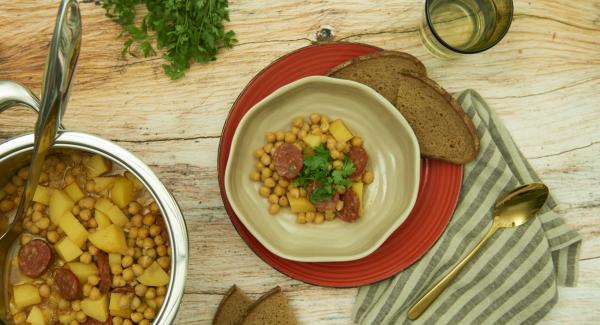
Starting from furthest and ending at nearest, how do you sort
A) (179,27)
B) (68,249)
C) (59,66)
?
(179,27)
(68,249)
(59,66)

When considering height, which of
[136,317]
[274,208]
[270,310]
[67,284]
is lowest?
[270,310]

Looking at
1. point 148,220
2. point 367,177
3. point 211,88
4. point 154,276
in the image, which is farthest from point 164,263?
point 367,177

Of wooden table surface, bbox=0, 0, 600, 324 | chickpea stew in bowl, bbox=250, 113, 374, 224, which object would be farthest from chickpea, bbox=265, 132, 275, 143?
wooden table surface, bbox=0, 0, 600, 324

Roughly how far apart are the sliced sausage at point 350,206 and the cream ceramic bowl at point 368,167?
67mm

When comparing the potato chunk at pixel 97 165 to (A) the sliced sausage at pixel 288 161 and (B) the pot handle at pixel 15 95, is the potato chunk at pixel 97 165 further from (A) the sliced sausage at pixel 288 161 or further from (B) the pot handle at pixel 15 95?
(A) the sliced sausage at pixel 288 161

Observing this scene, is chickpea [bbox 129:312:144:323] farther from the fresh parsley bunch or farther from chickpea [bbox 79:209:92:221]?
the fresh parsley bunch

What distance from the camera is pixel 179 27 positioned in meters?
2.20

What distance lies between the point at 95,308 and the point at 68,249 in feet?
0.86

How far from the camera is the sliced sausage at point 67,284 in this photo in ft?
6.59

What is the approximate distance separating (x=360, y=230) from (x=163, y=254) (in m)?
0.88

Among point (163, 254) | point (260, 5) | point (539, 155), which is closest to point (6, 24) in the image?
point (260, 5)

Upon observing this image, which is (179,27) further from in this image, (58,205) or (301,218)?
(301,218)

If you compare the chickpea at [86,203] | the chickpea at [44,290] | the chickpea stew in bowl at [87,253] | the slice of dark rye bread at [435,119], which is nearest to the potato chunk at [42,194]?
the chickpea stew in bowl at [87,253]

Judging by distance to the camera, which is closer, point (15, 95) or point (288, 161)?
point (15, 95)
